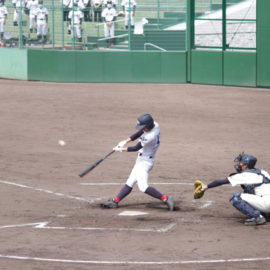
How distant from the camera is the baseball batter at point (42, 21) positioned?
35500mm

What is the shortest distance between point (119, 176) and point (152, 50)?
58.4 feet

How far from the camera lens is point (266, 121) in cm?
2453

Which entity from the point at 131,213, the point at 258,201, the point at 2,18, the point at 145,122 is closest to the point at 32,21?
the point at 2,18

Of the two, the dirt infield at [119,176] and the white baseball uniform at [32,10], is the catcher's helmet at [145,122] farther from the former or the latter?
the white baseball uniform at [32,10]

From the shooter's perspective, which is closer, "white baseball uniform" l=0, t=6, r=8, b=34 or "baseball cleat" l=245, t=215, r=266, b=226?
"baseball cleat" l=245, t=215, r=266, b=226

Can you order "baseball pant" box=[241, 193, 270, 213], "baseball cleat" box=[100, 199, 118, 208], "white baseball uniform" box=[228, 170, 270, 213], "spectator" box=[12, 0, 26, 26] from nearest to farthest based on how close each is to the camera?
"white baseball uniform" box=[228, 170, 270, 213]
"baseball pant" box=[241, 193, 270, 213]
"baseball cleat" box=[100, 199, 118, 208]
"spectator" box=[12, 0, 26, 26]

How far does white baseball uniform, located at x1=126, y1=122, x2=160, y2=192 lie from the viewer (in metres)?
14.1

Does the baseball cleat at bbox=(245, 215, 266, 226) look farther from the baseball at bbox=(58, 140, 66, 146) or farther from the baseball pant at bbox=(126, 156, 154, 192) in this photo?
the baseball at bbox=(58, 140, 66, 146)

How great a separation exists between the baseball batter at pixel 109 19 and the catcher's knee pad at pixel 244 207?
74.8 feet

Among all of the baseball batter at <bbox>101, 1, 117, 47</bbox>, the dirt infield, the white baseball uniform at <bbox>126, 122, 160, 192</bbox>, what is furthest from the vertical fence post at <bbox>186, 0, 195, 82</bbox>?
the white baseball uniform at <bbox>126, 122, 160, 192</bbox>

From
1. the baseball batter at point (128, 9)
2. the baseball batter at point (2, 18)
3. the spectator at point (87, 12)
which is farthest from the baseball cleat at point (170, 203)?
the baseball batter at point (2, 18)

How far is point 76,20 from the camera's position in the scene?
35062 millimetres

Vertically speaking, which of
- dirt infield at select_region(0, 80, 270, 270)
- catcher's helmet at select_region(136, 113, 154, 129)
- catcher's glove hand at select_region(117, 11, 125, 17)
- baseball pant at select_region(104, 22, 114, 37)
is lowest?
dirt infield at select_region(0, 80, 270, 270)

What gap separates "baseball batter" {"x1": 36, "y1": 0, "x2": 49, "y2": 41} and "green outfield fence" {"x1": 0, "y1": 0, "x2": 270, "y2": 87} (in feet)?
0.65
